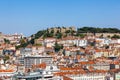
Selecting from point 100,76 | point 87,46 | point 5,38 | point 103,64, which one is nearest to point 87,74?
point 100,76

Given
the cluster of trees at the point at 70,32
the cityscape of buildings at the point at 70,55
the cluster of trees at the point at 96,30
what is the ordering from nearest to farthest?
the cityscape of buildings at the point at 70,55 < the cluster of trees at the point at 70,32 < the cluster of trees at the point at 96,30

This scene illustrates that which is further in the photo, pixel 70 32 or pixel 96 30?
pixel 96 30

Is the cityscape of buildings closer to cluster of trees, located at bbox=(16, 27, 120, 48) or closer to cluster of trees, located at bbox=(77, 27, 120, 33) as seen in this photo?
cluster of trees, located at bbox=(16, 27, 120, 48)

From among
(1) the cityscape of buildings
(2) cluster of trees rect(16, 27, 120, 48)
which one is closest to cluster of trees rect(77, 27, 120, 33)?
(2) cluster of trees rect(16, 27, 120, 48)

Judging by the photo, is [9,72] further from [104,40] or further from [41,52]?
[104,40]

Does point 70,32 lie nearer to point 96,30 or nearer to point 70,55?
point 96,30

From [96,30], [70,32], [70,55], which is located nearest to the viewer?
[70,55]

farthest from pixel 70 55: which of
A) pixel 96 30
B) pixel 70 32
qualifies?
pixel 96 30

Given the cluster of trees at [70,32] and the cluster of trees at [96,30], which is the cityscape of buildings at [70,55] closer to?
the cluster of trees at [70,32]

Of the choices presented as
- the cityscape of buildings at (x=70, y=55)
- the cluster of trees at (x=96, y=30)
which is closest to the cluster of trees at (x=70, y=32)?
Result: the cluster of trees at (x=96, y=30)
